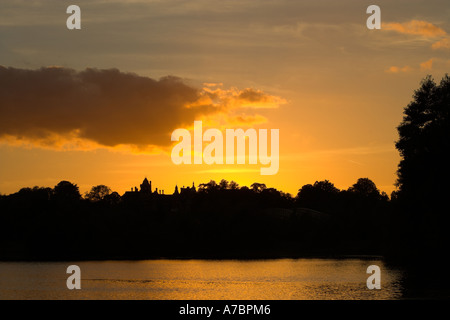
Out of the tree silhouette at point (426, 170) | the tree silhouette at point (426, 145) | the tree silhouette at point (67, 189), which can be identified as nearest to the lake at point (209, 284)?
Result: the tree silhouette at point (426, 170)

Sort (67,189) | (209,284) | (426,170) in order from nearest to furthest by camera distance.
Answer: (209,284) < (426,170) < (67,189)

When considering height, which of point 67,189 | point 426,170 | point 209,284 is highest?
point 67,189

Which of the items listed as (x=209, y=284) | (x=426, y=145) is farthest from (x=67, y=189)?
(x=426, y=145)

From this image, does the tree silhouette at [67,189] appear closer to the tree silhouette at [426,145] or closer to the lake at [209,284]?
the lake at [209,284]

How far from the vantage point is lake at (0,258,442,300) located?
5325 centimetres

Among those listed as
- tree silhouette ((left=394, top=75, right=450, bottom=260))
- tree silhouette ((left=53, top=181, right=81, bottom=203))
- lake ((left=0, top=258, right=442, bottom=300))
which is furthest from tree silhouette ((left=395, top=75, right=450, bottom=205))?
tree silhouette ((left=53, top=181, right=81, bottom=203))

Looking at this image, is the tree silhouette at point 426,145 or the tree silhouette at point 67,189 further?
the tree silhouette at point 67,189

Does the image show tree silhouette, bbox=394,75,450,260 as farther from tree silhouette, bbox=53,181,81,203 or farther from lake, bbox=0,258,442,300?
tree silhouette, bbox=53,181,81,203

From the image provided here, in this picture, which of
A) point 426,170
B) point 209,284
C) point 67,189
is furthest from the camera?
point 67,189

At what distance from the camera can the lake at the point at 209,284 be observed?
53250 millimetres

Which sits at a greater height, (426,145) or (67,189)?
(67,189)

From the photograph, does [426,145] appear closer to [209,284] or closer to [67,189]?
[209,284]

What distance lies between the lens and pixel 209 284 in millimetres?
63719
